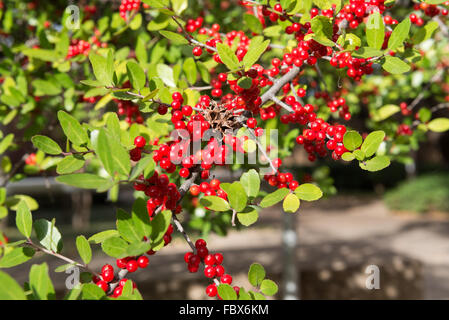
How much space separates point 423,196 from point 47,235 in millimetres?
14079

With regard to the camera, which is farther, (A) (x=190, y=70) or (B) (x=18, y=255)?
(A) (x=190, y=70)

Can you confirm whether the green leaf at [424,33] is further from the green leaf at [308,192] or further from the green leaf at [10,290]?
the green leaf at [10,290]

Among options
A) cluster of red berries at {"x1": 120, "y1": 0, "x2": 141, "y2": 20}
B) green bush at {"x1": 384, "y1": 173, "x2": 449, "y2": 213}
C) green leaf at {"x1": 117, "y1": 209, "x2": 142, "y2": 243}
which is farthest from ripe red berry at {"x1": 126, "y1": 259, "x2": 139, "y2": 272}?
green bush at {"x1": 384, "y1": 173, "x2": 449, "y2": 213}

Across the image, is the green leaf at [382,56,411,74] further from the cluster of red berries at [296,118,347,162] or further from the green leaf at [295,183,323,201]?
the green leaf at [295,183,323,201]

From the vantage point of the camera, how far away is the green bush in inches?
495

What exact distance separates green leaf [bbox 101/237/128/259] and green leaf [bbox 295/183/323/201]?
60 cm

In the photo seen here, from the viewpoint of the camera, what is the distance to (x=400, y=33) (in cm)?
123

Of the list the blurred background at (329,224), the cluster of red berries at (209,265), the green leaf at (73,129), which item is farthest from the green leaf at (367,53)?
the green leaf at (73,129)

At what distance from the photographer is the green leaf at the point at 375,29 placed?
1195mm

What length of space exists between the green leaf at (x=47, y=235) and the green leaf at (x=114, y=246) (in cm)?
30

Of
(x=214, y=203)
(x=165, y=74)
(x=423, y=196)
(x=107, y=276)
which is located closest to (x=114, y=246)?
(x=107, y=276)

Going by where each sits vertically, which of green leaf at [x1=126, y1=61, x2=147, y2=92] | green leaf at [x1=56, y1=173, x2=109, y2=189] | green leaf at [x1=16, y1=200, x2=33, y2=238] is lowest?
green leaf at [x1=16, y1=200, x2=33, y2=238]

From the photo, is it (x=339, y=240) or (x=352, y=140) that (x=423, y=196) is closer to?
(x=339, y=240)
